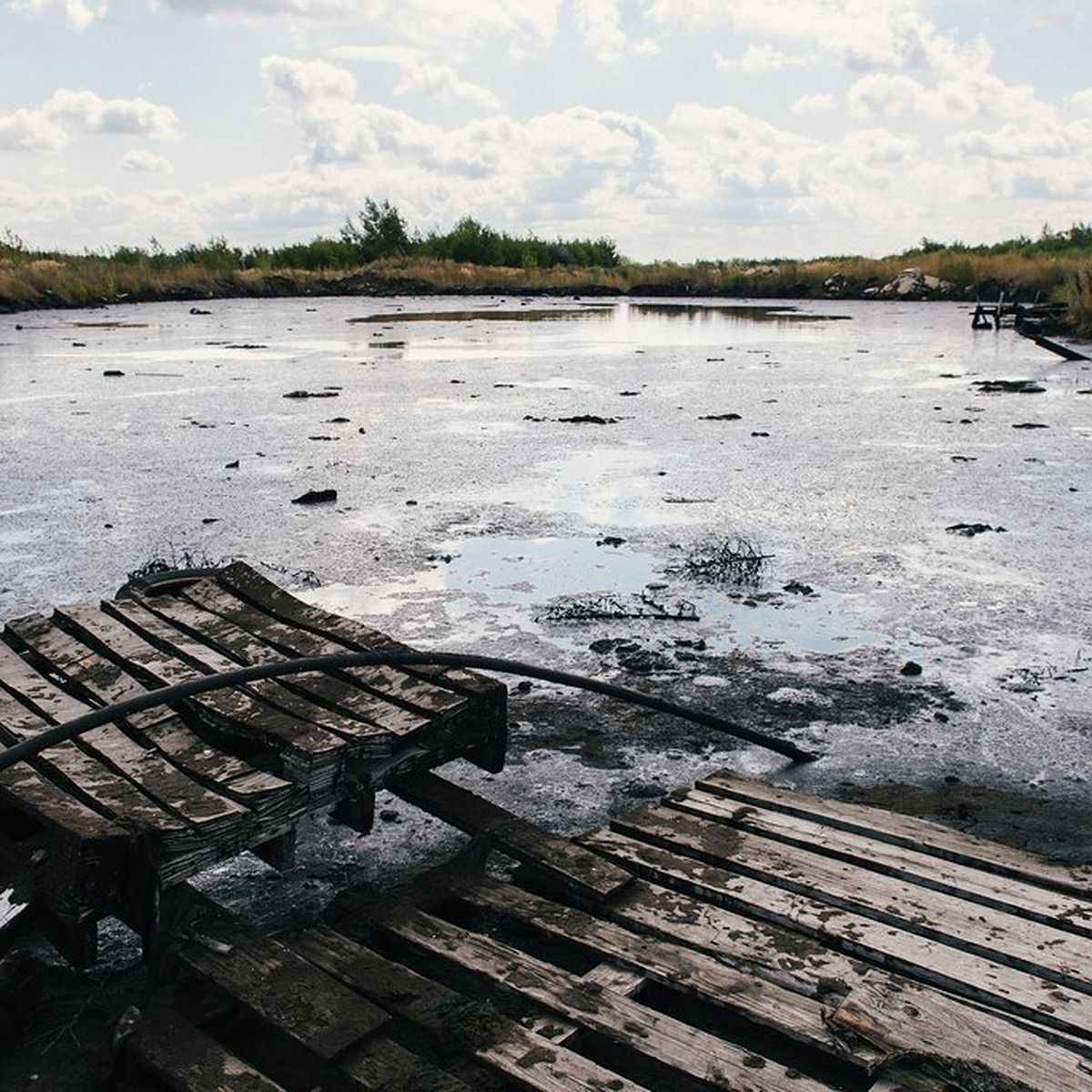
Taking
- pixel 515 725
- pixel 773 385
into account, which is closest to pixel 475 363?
pixel 773 385

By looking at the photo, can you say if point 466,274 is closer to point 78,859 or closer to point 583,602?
point 583,602

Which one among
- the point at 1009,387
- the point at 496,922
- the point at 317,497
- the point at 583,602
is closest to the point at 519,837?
the point at 496,922

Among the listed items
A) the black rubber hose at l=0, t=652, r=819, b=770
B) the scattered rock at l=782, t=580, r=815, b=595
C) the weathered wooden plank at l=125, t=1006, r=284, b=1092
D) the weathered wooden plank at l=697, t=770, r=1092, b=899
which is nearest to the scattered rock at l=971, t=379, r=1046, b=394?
the scattered rock at l=782, t=580, r=815, b=595

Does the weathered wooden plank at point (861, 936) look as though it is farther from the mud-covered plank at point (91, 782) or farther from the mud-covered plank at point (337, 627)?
the mud-covered plank at point (91, 782)

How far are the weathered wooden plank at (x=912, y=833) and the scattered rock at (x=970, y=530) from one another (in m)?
3.41

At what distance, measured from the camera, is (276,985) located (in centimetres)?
222

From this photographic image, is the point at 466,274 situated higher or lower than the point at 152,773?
higher

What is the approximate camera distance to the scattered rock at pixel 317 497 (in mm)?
6930

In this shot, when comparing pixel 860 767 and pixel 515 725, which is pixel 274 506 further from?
pixel 860 767

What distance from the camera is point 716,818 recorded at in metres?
3.03

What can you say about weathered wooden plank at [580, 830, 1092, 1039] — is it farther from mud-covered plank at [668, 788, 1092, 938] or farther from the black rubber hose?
the black rubber hose

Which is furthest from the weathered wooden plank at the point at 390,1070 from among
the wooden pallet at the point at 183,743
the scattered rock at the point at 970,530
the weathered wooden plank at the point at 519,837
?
the scattered rock at the point at 970,530

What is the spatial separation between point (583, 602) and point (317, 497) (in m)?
2.58

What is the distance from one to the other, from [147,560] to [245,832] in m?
3.49
